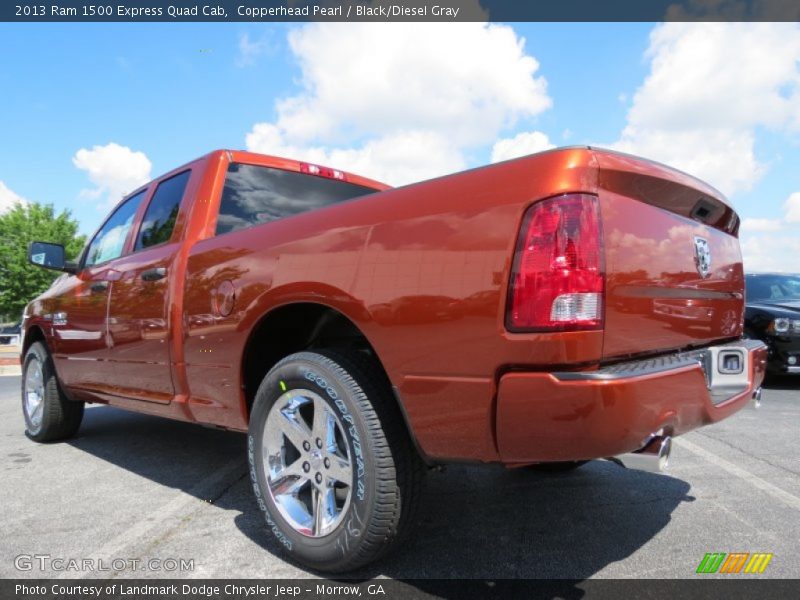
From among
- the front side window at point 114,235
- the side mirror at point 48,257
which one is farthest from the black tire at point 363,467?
the side mirror at point 48,257

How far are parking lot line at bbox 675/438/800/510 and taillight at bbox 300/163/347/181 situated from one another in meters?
3.03

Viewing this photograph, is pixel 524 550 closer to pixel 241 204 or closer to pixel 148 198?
pixel 241 204

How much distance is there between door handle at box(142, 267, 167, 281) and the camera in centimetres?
314

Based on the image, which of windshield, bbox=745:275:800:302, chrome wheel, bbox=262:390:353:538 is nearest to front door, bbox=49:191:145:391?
chrome wheel, bbox=262:390:353:538

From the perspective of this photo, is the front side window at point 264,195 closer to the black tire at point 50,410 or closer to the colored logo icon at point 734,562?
the black tire at point 50,410

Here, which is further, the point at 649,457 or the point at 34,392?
the point at 34,392

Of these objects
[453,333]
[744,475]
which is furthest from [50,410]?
[744,475]

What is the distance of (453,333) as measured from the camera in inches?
71.8

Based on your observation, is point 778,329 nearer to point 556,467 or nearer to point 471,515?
point 556,467

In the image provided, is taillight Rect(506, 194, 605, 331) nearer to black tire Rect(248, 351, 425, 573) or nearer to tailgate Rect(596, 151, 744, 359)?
tailgate Rect(596, 151, 744, 359)

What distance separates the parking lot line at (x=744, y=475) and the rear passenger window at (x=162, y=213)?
3.58 meters

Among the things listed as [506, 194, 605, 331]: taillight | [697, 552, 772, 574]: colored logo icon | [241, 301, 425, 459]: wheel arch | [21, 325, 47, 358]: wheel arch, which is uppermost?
[506, 194, 605, 331]: taillight

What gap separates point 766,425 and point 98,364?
510 centimetres

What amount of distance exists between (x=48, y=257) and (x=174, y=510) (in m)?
2.37
